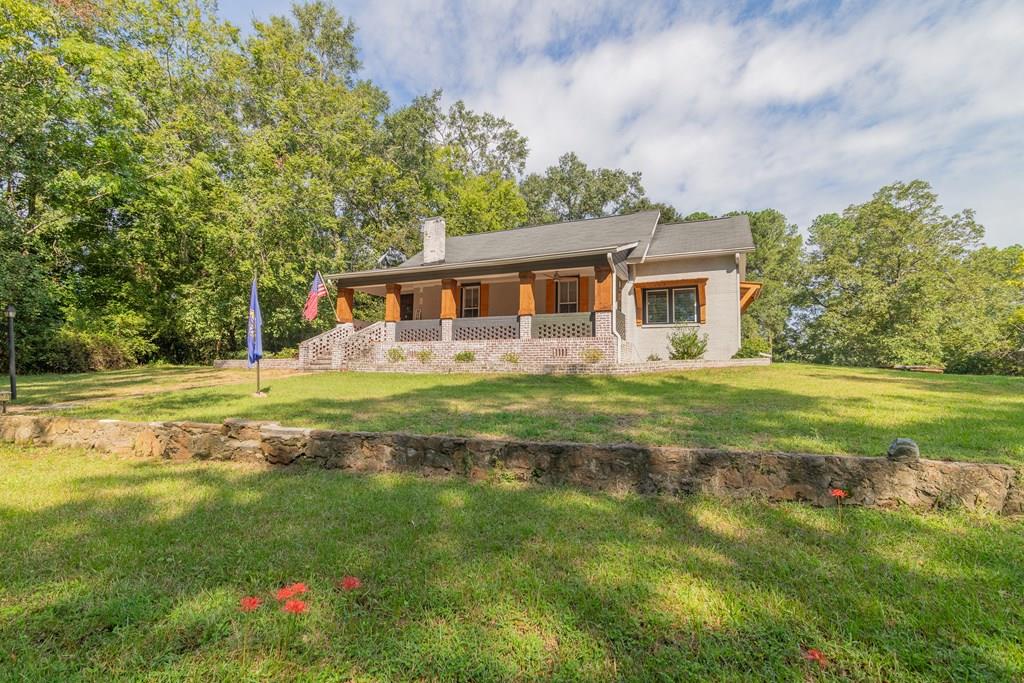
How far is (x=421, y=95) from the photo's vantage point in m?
31.2

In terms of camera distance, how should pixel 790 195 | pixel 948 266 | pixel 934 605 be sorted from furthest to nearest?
1. pixel 790 195
2. pixel 948 266
3. pixel 934 605

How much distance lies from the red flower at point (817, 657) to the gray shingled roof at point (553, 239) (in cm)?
1432

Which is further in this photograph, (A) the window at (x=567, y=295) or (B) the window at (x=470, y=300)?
(B) the window at (x=470, y=300)

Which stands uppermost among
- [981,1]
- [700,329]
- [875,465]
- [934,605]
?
[981,1]

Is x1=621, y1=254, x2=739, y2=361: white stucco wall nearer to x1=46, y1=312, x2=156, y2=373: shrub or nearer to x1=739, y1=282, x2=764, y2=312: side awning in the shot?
x1=739, y1=282, x2=764, y2=312: side awning

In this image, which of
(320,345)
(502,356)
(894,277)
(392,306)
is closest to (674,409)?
(502,356)

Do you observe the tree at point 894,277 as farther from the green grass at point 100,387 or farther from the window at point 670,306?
the green grass at point 100,387

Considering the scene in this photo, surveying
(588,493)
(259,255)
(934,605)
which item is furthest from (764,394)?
(259,255)

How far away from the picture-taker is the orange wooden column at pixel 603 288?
516 inches

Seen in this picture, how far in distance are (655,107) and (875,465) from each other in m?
17.5

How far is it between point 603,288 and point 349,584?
468 inches

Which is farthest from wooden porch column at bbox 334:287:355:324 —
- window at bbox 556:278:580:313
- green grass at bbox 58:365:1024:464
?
window at bbox 556:278:580:313

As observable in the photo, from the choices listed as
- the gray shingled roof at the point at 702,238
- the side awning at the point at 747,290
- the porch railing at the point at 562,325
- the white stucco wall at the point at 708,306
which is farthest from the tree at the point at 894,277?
the porch railing at the point at 562,325

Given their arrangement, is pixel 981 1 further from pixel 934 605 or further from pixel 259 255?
pixel 259 255
